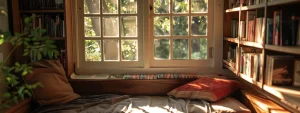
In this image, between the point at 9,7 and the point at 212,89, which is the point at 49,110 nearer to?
the point at 9,7

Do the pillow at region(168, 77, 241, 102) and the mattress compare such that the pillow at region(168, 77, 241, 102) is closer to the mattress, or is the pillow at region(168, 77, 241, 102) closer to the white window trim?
the mattress

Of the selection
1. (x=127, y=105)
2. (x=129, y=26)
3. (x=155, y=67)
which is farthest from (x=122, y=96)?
(x=129, y=26)

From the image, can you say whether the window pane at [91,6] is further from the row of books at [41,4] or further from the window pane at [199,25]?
the window pane at [199,25]

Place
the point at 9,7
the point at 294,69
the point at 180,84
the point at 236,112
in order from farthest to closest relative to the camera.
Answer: the point at 180,84, the point at 9,7, the point at 236,112, the point at 294,69

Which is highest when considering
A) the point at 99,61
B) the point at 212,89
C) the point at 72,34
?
the point at 72,34

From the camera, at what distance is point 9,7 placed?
8.36 feet

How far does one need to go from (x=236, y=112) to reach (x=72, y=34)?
181 centimetres

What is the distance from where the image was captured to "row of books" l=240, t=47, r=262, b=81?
1946mm

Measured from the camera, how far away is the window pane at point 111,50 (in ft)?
9.56

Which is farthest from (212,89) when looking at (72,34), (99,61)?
(72,34)

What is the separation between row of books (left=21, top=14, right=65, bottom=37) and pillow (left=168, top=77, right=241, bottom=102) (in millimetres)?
1259

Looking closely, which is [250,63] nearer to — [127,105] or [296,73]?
[296,73]

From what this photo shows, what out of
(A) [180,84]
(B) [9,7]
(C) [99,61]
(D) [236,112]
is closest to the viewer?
(D) [236,112]

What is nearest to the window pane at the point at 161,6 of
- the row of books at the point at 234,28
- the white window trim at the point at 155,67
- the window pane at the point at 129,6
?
the white window trim at the point at 155,67
